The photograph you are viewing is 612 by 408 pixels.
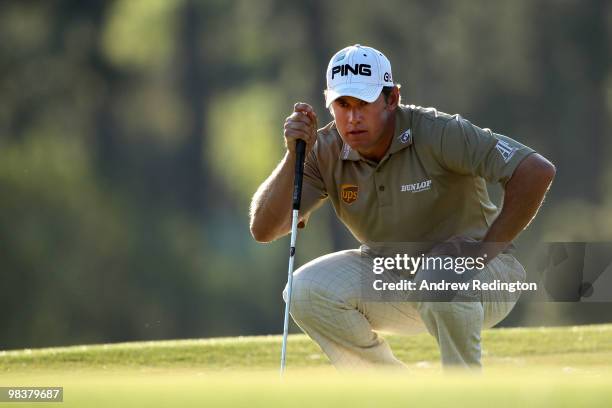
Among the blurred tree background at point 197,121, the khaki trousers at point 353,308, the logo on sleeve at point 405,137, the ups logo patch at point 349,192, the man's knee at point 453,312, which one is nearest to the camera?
the man's knee at point 453,312

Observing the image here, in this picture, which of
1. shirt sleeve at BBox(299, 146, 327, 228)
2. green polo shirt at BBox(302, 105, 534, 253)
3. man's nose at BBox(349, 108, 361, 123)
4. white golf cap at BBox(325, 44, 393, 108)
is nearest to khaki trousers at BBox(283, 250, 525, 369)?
green polo shirt at BBox(302, 105, 534, 253)

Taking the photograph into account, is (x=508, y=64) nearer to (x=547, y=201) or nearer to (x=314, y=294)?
(x=547, y=201)

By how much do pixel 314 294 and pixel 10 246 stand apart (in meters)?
19.4

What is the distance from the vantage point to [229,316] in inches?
934

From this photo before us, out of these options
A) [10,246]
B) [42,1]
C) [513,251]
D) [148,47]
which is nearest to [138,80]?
[148,47]

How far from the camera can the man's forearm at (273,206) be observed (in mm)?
5293

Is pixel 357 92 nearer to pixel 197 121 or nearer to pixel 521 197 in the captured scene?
pixel 521 197

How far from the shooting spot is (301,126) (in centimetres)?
507

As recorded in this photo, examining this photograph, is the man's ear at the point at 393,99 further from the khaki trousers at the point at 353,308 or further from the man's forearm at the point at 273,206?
the khaki trousers at the point at 353,308

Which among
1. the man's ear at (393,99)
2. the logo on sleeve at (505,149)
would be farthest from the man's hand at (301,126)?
the logo on sleeve at (505,149)

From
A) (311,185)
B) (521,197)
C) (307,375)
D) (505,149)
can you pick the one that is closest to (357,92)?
(311,185)

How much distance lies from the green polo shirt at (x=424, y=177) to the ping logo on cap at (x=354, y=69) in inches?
9.4

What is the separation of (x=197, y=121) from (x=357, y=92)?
64.1 ft

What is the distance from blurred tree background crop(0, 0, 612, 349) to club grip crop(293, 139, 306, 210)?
17.7 m
